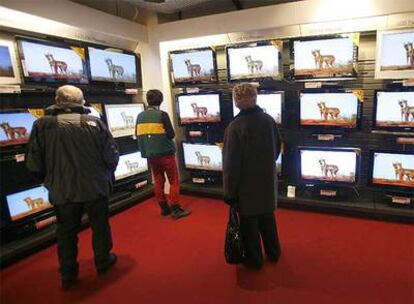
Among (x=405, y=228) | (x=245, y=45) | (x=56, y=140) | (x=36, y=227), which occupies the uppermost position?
(x=245, y=45)

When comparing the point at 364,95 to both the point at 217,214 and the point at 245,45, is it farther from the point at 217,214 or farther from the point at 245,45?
the point at 217,214

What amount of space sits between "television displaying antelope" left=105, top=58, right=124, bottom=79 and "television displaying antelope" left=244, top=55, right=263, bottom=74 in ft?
4.96

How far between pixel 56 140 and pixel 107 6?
2.44 metres

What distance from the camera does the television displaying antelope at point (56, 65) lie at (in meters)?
3.03

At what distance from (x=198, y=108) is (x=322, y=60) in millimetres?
1513

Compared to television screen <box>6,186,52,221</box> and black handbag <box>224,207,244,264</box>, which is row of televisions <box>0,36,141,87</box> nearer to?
television screen <box>6,186,52,221</box>

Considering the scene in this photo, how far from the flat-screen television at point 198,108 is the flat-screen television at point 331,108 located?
1.02 m

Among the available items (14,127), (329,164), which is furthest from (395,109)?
(14,127)

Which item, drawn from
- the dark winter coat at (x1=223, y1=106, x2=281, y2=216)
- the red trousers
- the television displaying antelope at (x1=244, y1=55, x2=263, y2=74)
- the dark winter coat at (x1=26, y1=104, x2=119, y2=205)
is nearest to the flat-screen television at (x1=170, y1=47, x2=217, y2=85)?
the television displaying antelope at (x1=244, y1=55, x2=263, y2=74)

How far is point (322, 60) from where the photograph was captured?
3.13 m

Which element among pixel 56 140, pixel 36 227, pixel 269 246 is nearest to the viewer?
pixel 56 140

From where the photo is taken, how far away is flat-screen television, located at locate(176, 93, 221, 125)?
382 centimetres

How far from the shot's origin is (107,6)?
3.90m

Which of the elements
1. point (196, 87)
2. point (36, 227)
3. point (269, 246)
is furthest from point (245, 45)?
point (36, 227)
